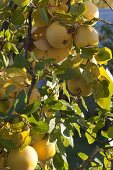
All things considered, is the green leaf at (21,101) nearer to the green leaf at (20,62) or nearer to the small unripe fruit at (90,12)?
the green leaf at (20,62)

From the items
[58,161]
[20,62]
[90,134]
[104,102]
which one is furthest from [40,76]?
[90,134]

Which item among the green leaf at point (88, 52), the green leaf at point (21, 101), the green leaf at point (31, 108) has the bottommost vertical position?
the green leaf at point (31, 108)

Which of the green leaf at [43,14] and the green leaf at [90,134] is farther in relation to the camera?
the green leaf at [90,134]

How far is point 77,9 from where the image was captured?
2.97ft

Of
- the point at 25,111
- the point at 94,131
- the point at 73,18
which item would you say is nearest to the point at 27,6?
the point at 73,18

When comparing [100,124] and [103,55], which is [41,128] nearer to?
[103,55]

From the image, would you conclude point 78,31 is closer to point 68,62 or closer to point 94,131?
point 68,62

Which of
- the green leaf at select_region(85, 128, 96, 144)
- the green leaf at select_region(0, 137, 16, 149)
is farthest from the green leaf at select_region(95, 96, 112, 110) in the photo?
the green leaf at select_region(85, 128, 96, 144)

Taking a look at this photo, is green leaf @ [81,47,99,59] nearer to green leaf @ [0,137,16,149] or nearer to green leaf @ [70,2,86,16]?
green leaf @ [70,2,86,16]

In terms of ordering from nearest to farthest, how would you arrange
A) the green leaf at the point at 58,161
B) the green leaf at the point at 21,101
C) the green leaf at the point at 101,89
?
the green leaf at the point at 21,101
the green leaf at the point at 101,89
the green leaf at the point at 58,161

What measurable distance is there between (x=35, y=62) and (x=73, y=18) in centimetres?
12

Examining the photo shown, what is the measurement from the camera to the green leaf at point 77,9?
2.96 ft

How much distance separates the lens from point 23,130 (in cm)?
89

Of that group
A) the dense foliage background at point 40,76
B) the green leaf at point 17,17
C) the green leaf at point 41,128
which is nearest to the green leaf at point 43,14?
the dense foliage background at point 40,76
